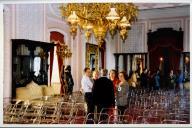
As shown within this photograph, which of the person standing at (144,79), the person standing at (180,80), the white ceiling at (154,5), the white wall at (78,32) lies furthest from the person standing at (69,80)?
the person standing at (180,80)

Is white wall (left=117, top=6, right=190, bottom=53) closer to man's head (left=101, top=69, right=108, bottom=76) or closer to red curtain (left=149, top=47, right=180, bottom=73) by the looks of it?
red curtain (left=149, top=47, right=180, bottom=73)

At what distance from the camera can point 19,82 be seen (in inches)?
313

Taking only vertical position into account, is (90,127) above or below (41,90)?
below

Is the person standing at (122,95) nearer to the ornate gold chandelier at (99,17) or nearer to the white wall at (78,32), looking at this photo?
the white wall at (78,32)

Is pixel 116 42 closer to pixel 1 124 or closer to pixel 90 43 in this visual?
pixel 90 43

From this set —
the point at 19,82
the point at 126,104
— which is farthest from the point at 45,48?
the point at 126,104

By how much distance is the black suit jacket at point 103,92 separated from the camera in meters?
7.39

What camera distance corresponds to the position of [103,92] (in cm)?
740

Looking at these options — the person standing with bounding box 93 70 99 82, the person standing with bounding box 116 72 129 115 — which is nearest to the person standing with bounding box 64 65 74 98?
the person standing with bounding box 93 70 99 82

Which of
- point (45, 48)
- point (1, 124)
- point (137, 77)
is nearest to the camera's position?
point (1, 124)

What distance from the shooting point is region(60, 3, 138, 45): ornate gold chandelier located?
7398mm

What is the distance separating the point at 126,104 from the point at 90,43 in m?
1.25

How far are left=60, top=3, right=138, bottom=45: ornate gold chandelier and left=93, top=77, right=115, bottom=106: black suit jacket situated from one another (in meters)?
0.75

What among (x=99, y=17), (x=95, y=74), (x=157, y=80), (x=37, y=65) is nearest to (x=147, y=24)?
(x=99, y=17)
